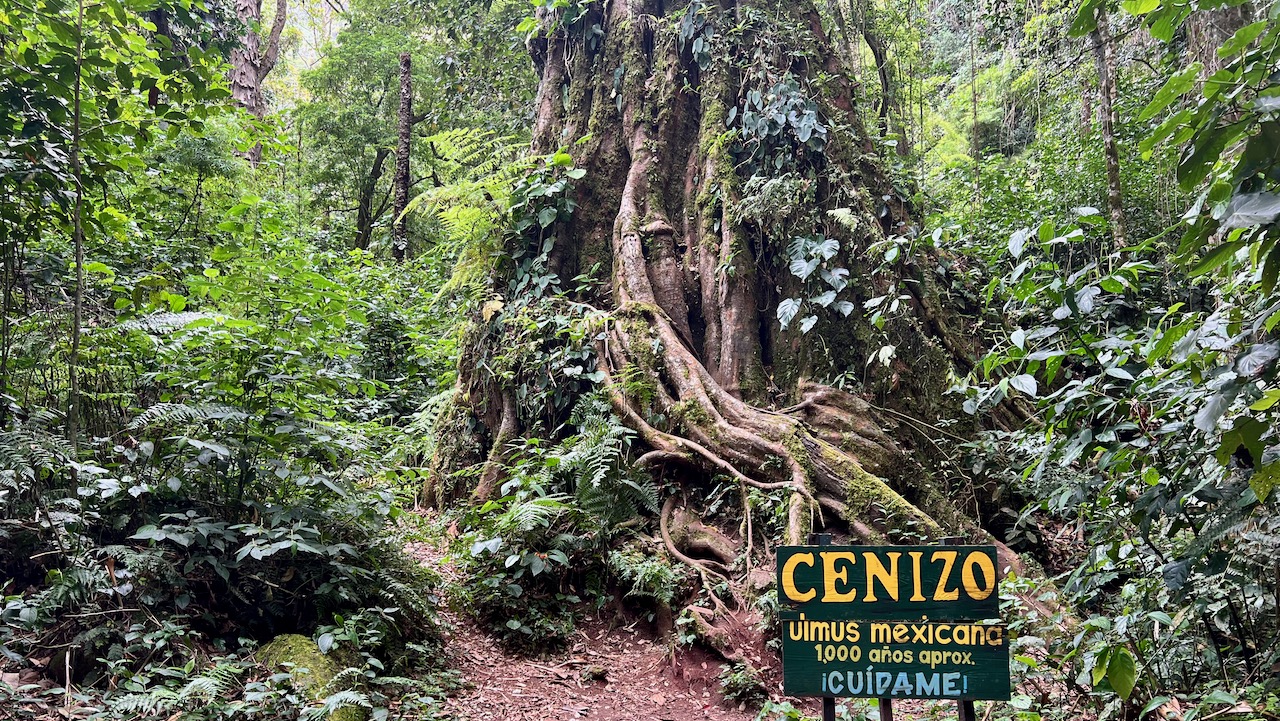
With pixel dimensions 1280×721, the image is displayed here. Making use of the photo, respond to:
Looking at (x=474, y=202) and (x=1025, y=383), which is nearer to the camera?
(x=1025, y=383)

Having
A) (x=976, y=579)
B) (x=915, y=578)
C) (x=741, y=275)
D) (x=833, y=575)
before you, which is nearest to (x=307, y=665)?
(x=833, y=575)

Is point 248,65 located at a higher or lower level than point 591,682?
higher

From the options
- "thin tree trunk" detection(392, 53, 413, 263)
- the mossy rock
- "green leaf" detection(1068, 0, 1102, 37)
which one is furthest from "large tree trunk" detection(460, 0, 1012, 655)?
"thin tree trunk" detection(392, 53, 413, 263)

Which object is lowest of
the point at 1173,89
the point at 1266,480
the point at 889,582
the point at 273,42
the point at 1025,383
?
the point at 889,582

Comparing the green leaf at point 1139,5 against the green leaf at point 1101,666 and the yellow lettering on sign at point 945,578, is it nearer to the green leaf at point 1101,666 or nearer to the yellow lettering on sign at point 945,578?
the yellow lettering on sign at point 945,578

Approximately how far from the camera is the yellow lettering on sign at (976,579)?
2.64 meters

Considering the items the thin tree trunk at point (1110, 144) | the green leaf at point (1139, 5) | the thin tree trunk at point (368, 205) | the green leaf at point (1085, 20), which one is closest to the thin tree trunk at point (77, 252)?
the green leaf at point (1085, 20)

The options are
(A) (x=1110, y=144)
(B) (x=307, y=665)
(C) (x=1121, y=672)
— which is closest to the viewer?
(C) (x=1121, y=672)

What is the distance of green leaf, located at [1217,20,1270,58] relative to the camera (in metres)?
1.88

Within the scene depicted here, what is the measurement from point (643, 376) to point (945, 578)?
3630 millimetres

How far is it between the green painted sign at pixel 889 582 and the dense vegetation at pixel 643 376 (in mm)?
469

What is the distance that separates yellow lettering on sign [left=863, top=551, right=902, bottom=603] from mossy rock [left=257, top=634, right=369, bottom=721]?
2444 millimetres

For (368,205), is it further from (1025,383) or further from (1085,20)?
(1085,20)

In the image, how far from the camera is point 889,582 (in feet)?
8.85
